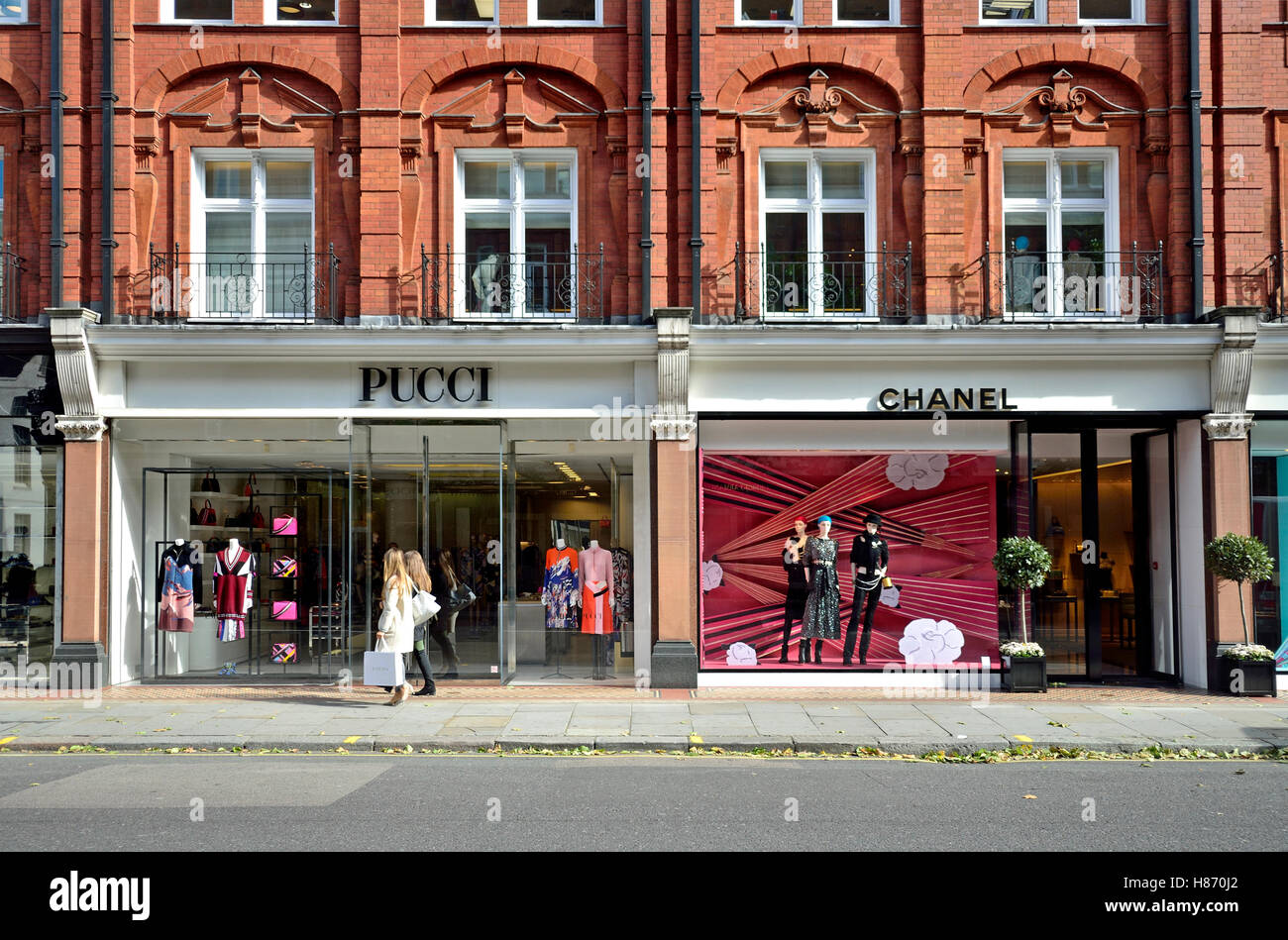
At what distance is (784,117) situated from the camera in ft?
47.0

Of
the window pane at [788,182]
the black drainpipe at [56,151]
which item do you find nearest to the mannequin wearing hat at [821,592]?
the window pane at [788,182]

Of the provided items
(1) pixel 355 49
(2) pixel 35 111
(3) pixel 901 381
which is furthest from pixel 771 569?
(2) pixel 35 111

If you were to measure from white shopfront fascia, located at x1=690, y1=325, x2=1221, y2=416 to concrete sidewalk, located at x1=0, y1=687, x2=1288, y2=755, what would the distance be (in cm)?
375

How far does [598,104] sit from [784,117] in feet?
8.11

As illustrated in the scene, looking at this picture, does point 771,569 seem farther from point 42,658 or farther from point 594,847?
point 42,658

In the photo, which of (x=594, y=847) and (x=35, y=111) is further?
(x=35, y=111)

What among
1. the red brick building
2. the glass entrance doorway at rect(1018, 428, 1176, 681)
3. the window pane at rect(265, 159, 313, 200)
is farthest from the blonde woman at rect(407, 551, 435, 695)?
the glass entrance doorway at rect(1018, 428, 1176, 681)

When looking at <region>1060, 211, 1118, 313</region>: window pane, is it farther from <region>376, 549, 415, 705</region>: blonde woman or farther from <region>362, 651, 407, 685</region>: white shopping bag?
<region>362, 651, 407, 685</region>: white shopping bag

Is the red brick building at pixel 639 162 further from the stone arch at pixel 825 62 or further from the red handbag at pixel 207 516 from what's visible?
the red handbag at pixel 207 516

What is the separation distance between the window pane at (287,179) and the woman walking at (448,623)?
5.20 metres

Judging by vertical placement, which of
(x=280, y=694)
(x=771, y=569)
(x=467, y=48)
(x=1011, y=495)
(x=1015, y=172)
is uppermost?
(x=467, y=48)

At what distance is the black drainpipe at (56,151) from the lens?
13852 millimetres

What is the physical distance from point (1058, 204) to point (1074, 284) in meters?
1.11

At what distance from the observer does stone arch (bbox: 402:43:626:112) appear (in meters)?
14.2
